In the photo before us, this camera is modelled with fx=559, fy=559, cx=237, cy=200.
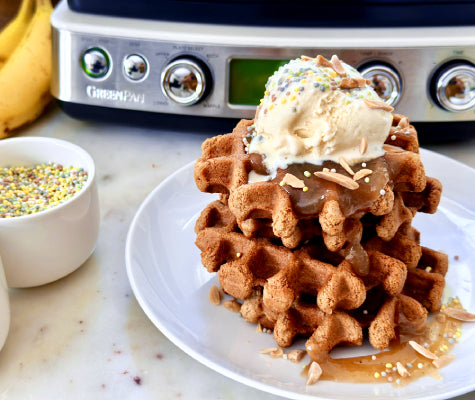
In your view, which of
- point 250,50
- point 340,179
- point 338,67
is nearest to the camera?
point 340,179

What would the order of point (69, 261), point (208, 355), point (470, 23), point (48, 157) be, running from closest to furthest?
point (208, 355), point (69, 261), point (48, 157), point (470, 23)

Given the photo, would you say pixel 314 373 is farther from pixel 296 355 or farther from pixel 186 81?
pixel 186 81

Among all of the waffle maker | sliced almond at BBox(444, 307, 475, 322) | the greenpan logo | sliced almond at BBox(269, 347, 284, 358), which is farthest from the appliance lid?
sliced almond at BBox(269, 347, 284, 358)

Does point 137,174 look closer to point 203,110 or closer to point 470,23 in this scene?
point 203,110

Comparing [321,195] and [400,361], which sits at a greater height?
[321,195]

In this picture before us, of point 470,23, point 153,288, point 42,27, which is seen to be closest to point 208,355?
point 153,288

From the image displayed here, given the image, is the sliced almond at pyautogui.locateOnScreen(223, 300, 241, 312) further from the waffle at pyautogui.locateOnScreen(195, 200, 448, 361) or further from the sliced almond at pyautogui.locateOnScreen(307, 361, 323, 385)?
the sliced almond at pyautogui.locateOnScreen(307, 361, 323, 385)

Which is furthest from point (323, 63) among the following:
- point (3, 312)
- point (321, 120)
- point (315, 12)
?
point (3, 312)
